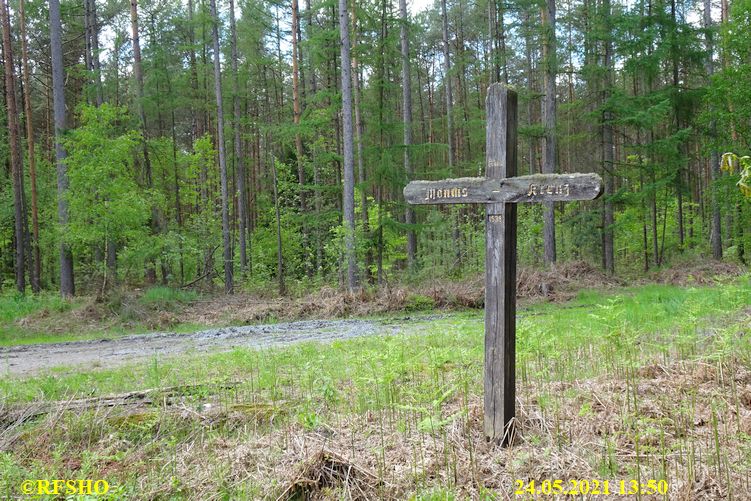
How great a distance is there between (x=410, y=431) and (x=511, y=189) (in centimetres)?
191

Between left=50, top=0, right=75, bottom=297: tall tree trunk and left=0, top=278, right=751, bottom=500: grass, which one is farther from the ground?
left=50, top=0, right=75, bottom=297: tall tree trunk

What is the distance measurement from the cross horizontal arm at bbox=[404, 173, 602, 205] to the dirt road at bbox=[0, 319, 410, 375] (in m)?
5.65

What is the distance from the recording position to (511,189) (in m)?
3.63

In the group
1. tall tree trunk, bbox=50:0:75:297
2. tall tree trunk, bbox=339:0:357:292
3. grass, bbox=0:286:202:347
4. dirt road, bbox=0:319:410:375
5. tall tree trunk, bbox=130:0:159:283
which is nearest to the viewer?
dirt road, bbox=0:319:410:375

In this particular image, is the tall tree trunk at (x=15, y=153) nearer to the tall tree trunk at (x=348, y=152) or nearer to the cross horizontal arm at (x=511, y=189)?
the tall tree trunk at (x=348, y=152)

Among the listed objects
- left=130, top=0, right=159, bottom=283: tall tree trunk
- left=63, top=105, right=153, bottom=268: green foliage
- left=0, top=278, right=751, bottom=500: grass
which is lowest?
left=0, top=278, right=751, bottom=500: grass

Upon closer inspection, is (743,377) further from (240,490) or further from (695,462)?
(240,490)

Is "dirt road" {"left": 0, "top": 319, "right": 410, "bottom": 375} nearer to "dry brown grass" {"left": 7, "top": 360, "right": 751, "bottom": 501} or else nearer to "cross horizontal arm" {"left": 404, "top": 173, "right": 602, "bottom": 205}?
"dry brown grass" {"left": 7, "top": 360, "right": 751, "bottom": 501}

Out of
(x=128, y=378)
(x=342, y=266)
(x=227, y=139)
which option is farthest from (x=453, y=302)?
(x=227, y=139)

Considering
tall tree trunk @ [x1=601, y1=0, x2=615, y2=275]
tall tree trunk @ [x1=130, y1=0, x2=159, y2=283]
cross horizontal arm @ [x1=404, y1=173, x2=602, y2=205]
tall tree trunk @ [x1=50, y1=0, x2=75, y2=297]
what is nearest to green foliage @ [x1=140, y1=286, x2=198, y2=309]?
tall tree trunk @ [x1=50, y1=0, x2=75, y2=297]

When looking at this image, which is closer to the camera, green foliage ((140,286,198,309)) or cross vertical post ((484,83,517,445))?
cross vertical post ((484,83,517,445))

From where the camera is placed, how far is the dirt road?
8672 millimetres

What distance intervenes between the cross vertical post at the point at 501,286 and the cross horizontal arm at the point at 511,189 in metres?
0.07

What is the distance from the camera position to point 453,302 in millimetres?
14922
